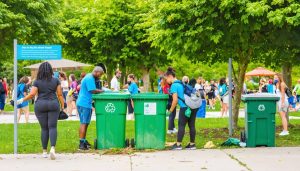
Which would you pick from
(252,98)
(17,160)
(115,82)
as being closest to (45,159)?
(17,160)

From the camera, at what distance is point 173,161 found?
1087 centimetres

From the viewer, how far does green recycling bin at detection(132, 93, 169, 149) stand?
12500 mm

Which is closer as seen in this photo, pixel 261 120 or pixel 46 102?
pixel 46 102

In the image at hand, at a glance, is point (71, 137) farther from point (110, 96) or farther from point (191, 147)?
point (191, 147)

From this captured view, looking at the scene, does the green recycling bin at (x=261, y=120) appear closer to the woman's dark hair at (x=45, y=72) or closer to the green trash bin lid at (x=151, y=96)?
the green trash bin lid at (x=151, y=96)

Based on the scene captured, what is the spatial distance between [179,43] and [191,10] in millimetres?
796

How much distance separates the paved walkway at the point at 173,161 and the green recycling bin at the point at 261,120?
1.60 ft

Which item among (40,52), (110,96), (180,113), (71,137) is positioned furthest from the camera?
(71,137)

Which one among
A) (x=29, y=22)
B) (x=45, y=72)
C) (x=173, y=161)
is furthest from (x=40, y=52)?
(x=29, y=22)

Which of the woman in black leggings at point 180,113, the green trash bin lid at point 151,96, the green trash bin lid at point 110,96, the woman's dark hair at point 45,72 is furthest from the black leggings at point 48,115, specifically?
the woman in black leggings at point 180,113

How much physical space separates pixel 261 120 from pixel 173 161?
2798 mm

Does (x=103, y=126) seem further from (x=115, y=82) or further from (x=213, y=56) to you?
(x=115, y=82)

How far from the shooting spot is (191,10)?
568 inches

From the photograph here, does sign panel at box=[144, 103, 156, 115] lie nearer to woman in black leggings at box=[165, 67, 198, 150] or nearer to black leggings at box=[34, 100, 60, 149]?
woman in black leggings at box=[165, 67, 198, 150]
